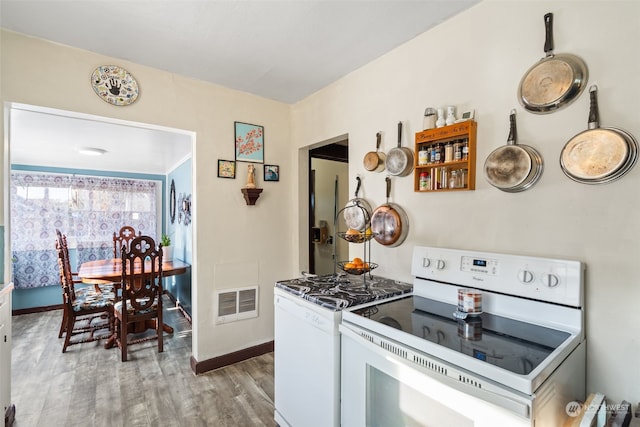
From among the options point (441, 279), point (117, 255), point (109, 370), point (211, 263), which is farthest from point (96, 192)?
point (441, 279)

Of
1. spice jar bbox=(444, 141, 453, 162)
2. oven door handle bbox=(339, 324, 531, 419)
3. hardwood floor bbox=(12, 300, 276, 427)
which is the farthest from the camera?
hardwood floor bbox=(12, 300, 276, 427)

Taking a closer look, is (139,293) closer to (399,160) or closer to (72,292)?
(72,292)

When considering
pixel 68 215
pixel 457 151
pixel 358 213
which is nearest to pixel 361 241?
pixel 358 213

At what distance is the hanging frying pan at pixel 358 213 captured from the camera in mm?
2053

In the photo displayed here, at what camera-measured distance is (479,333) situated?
1.10m

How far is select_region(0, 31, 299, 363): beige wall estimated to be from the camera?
184cm

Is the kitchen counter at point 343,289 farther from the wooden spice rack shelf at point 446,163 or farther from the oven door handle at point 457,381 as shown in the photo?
the wooden spice rack shelf at point 446,163

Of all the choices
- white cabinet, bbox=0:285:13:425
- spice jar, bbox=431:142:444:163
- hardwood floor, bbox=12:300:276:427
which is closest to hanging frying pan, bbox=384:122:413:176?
spice jar, bbox=431:142:444:163

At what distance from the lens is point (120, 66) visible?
2.08 m

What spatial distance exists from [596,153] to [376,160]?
1096 mm

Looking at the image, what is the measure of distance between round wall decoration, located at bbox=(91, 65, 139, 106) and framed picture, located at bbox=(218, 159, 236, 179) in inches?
29.8

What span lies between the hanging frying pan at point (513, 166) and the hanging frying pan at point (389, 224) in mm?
563

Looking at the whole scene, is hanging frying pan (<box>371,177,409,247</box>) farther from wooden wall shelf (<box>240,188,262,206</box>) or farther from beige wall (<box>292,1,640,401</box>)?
wooden wall shelf (<box>240,188,262,206</box>)

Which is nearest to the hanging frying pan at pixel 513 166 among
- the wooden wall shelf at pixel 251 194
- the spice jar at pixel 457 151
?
the spice jar at pixel 457 151
